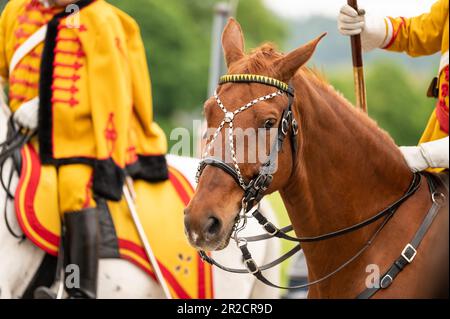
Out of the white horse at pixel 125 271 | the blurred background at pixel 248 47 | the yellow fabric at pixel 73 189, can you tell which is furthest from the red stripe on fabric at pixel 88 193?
the blurred background at pixel 248 47

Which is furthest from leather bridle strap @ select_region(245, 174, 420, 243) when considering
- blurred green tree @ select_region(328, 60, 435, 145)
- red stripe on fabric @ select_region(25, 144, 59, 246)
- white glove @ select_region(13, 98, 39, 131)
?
blurred green tree @ select_region(328, 60, 435, 145)

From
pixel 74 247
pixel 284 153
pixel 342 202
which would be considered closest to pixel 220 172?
pixel 284 153

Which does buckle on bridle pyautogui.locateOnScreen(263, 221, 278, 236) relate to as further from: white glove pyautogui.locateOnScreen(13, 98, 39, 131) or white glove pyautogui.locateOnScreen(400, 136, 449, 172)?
white glove pyautogui.locateOnScreen(13, 98, 39, 131)

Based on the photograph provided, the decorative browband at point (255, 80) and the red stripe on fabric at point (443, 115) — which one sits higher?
the decorative browband at point (255, 80)

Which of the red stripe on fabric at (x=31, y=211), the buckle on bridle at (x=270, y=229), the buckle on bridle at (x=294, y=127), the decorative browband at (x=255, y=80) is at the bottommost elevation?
the red stripe on fabric at (x=31, y=211)

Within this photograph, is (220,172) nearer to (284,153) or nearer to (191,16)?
(284,153)

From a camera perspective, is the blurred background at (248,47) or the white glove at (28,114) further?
the blurred background at (248,47)

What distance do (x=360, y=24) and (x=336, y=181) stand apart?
912 millimetres

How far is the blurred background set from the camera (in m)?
30.7

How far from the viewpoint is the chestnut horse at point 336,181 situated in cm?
352

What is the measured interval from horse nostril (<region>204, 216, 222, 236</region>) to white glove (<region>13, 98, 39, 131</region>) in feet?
8.35

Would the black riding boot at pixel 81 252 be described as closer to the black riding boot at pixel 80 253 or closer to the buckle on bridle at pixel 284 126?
the black riding boot at pixel 80 253

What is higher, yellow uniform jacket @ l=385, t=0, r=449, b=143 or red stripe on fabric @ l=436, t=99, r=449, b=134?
yellow uniform jacket @ l=385, t=0, r=449, b=143

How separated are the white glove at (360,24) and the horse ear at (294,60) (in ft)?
2.23
